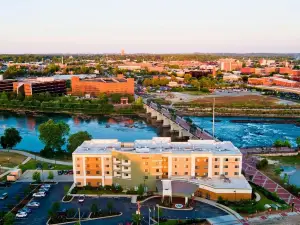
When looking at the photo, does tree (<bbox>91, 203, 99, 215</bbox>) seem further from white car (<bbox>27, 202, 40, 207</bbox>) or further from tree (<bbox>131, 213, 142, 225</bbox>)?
white car (<bbox>27, 202, 40, 207</bbox>)

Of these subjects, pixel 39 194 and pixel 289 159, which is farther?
pixel 289 159

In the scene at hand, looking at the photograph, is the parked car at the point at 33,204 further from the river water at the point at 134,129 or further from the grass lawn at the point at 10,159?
the river water at the point at 134,129

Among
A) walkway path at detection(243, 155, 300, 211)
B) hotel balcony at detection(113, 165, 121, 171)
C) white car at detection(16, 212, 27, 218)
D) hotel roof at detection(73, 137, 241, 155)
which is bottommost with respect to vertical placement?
walkway path at detection(243, 155, 300, 211)

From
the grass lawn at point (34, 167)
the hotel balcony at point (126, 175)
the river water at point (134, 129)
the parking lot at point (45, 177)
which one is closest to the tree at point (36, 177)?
the parking lot at point (45, 177)

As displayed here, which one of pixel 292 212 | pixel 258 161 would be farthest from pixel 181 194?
pixel 258 161

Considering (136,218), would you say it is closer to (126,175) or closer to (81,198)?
(81,198)

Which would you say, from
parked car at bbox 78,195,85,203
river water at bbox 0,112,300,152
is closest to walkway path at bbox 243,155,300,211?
river water at bbox 0,112,300,152

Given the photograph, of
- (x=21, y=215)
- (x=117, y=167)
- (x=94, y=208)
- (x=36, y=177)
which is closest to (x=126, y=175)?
(x=117, y=167)
